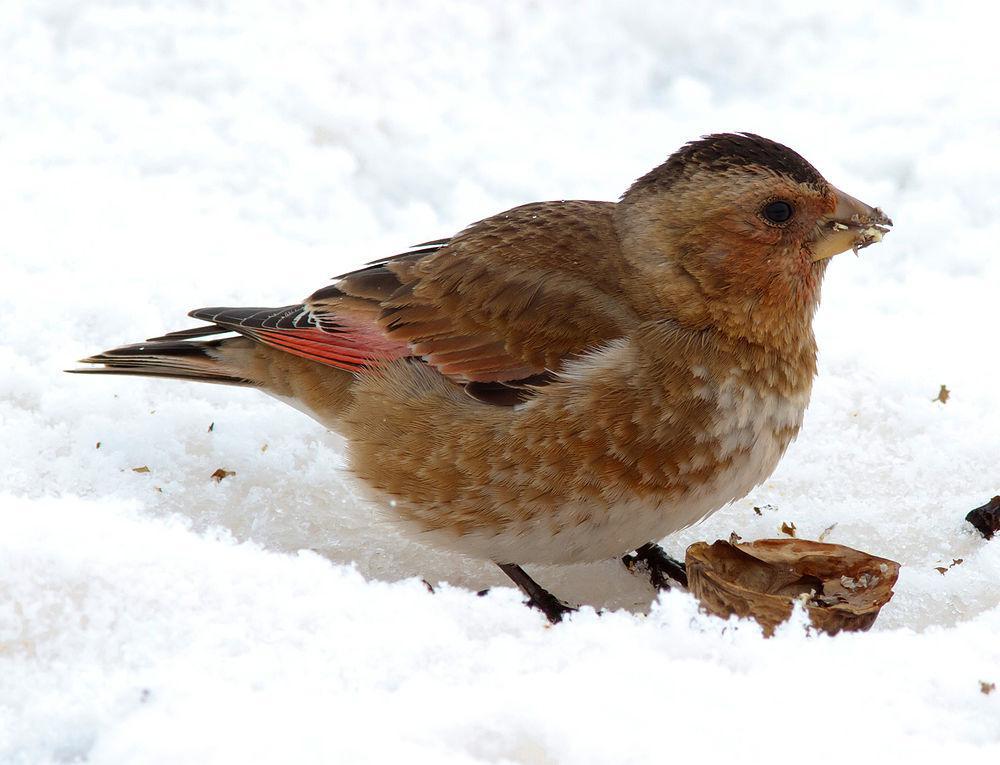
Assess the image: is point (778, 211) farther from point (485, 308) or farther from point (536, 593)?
point (536, 593)

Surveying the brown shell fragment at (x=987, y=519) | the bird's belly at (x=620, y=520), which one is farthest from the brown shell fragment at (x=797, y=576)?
the brown shell fragment at (x=987, y=519)

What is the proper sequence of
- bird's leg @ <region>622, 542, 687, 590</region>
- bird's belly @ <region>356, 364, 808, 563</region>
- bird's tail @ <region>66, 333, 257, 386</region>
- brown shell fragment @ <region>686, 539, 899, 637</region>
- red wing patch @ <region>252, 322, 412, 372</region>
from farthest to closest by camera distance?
1. bird's tail @ <region>66, 333, 257, 386</region>
2. red wing patch @ <region>252, 322, 412, 372</region>
3. bird's leg @ <region>622, 542, 687, 590</region>
4. bird's belly @ <region>356, 364, 808, 563</region>
5. brown shell fragment @ <region>686, 539, 899, 637</region>

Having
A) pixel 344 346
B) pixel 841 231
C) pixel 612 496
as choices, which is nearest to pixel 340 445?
Result: pixel 344 346

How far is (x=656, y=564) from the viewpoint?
4.44 m

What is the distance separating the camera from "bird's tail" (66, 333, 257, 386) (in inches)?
190

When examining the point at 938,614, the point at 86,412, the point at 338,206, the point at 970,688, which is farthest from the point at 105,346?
the point at 970,688

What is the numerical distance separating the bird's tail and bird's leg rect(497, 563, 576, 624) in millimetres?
1345

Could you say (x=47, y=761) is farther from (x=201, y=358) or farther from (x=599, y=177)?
(x=599, y=177)

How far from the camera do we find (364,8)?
8.09 metres

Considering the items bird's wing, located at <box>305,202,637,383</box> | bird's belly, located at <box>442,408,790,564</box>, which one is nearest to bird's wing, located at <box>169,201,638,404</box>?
bird's wing, located at <box>305,202,637,383</box>

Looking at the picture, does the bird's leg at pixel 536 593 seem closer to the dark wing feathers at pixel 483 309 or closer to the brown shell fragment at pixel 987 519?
the dark wing feathers at pixel 483 309

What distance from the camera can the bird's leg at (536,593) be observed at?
13.4 ft

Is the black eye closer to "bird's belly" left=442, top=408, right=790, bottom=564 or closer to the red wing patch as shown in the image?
"bird's belly" left=442, top=408, right=790, bottom=564

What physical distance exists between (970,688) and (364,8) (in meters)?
6.43
